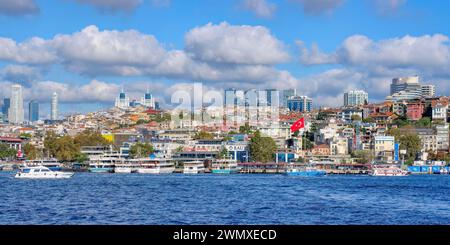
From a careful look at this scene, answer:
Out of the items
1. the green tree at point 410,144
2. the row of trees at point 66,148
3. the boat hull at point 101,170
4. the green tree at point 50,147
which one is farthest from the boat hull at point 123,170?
the green tree at point 410,144

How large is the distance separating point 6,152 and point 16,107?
241 ft

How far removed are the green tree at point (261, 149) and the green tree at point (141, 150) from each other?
32.1 feet

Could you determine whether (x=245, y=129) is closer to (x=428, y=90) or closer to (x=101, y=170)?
(x=101, y=170)

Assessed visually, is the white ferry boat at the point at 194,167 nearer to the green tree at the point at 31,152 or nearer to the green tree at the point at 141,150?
the green tree at the point at 141,150

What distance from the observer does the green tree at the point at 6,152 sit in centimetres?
7950

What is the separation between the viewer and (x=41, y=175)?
140 feet

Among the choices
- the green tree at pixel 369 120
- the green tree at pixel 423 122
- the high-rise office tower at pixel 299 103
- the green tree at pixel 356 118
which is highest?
the high-rise office tower at pixel 299 103

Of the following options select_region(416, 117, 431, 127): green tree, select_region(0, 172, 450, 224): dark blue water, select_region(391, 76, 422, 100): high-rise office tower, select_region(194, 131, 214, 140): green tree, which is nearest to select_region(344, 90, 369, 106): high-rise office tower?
select_region(391, 76, 422, 100): high-rise office tower

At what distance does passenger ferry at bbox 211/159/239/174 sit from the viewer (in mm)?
62438

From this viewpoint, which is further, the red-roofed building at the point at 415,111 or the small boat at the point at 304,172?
the red-roofed building at the point at 415,111

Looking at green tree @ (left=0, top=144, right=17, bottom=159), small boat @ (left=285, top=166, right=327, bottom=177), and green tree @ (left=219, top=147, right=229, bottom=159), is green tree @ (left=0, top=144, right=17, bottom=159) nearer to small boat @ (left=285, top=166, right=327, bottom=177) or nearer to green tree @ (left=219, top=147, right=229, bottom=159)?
green tree @ (left=219, top=147, right=229, bottom=159)

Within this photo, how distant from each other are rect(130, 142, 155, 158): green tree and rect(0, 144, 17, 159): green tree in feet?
51.0

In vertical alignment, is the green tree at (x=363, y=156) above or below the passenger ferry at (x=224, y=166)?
above
